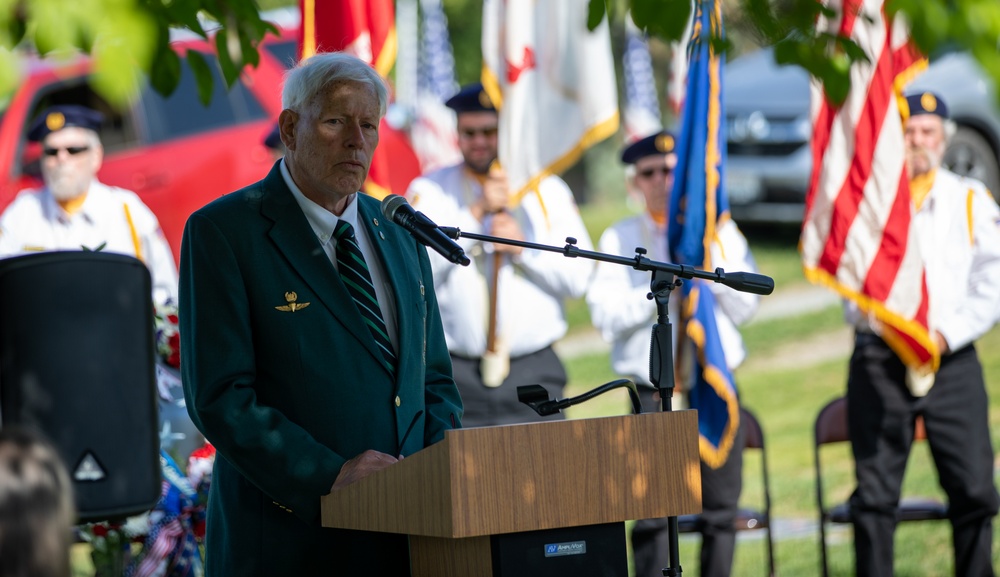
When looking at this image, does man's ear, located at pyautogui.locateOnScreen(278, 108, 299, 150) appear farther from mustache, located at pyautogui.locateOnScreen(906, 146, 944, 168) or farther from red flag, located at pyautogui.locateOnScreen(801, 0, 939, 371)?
mustache, located at pyautogui.locateOnScreen(906, 146, 944, 168)

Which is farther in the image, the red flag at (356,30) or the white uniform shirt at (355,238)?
the red flag at (356,30)

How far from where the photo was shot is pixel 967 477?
6621 millimetres

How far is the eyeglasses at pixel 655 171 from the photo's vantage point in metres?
7.14

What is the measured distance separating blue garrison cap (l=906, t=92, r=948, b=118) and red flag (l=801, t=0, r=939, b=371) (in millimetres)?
276

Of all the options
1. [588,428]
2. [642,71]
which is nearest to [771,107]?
[642,71]


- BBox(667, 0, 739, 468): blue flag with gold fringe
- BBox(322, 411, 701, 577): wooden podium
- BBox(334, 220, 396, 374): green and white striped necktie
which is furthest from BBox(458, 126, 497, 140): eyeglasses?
BBox(322, 411, 701, 577): wooden podium

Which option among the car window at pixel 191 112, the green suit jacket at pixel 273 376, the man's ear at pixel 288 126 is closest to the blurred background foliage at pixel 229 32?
the man's ear at pixel 288 126

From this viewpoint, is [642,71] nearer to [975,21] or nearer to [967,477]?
[967,477]

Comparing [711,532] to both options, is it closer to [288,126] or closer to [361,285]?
[361,285]

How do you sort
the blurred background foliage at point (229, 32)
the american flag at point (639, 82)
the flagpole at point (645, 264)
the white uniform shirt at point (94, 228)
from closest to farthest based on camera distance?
1. the blurred background foliage at point (229, 32)
2. the flagpole at point (645, 264)
3. the white uniform shirt at point (94, 228)
4. the american flag at point (639, 82)

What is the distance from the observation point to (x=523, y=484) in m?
3.00

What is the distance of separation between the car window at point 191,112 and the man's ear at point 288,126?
6.91 m

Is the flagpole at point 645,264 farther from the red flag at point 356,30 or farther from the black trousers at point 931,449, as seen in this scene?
the red flag at point 356,30

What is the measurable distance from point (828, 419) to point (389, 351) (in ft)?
13.8
